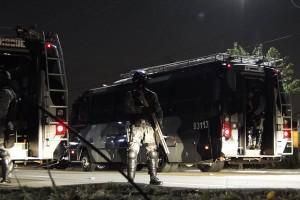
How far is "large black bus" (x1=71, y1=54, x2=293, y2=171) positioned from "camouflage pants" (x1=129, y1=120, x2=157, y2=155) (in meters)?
6.79

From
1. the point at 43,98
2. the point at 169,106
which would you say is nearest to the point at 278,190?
the point at 43,98

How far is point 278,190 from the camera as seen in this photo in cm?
814

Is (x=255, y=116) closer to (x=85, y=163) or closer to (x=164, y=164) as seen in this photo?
(x=164, y=164)

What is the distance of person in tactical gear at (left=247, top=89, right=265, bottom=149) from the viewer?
60.7ft

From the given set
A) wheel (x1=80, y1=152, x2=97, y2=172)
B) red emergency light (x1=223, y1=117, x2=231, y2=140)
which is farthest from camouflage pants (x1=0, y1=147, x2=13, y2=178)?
wheel (x1=80, y1=152, x2=97, y2=172)

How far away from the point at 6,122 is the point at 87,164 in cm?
999

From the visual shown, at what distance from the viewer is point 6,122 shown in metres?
11.7

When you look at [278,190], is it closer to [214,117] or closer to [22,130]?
[22,130]

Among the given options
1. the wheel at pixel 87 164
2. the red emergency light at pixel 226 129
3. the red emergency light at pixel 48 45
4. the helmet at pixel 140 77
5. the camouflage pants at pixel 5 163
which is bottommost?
the wheel at pixel 87 164

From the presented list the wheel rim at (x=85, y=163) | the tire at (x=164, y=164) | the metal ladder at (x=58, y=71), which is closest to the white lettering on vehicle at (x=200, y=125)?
the tire at (x=164, y=164)

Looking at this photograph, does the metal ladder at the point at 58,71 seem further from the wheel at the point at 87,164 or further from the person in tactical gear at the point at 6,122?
the wheel at the point at 87,164

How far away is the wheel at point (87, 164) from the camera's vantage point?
2144 cm

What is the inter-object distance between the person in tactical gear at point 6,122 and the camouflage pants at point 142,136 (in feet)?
7.04

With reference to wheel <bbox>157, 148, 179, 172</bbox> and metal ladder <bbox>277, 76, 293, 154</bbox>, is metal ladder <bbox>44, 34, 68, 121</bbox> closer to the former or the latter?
wheel <bbox>157, 148, 179, 172</bbox>
